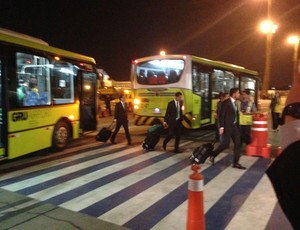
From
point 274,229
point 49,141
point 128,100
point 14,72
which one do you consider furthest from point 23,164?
point 128,100

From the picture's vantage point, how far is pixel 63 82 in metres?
11.2

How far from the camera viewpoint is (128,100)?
1227 inches

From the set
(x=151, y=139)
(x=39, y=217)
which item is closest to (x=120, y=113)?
(x=151, y=139)

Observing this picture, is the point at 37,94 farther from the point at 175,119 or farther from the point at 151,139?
the point at 175,119

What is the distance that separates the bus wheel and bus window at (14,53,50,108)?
92 centimetres

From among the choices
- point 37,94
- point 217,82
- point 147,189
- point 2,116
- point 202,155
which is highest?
point 217,82

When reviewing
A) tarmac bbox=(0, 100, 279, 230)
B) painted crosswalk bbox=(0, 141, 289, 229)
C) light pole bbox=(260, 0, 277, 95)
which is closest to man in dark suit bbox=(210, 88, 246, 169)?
painted crosswalk bbox=(0, 141, 289, 229)

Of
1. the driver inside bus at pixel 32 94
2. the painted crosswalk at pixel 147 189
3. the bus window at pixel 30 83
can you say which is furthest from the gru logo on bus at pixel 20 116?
the painted crosswalk at pixel 147 189

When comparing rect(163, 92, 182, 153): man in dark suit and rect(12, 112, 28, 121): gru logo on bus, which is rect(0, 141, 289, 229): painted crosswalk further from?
rect(12, 112, 28, 121): gru logo on bus

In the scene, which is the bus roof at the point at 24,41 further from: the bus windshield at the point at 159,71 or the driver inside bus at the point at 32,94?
the bus windshield at the point at 159,71

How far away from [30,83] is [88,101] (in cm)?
408

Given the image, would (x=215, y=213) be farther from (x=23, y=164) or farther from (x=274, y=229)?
(x=23, y=164)

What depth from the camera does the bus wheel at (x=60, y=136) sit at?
1067cm

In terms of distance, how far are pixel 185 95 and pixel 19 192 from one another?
8.75 meters
